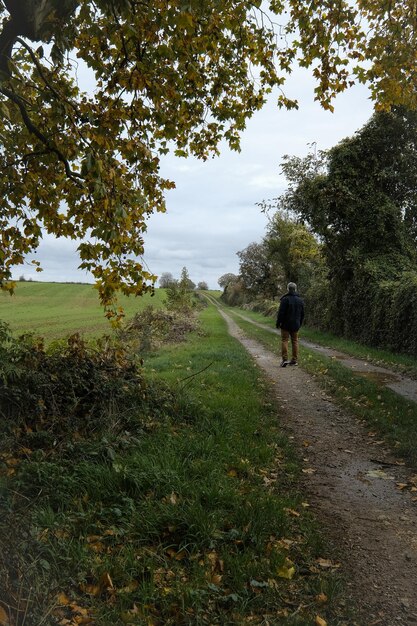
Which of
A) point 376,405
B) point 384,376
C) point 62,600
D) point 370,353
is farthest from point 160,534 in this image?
point 370,353

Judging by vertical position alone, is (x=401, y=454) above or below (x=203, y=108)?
below

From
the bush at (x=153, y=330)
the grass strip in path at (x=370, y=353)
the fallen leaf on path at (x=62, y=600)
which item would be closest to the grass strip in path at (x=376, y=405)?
the grass strip in path at (x=370, y=353)

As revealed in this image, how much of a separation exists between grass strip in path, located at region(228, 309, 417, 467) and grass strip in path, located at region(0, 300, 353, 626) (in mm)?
1706

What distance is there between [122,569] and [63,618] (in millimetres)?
550

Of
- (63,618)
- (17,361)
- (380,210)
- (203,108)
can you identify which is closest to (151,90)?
(203,108)

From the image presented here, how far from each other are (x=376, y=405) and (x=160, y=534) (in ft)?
18.0

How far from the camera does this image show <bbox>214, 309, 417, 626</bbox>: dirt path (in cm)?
316

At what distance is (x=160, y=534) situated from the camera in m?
3.67

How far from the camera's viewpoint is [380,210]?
59.4ft

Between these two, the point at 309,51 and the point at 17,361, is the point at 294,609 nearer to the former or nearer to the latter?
the point at 17,361

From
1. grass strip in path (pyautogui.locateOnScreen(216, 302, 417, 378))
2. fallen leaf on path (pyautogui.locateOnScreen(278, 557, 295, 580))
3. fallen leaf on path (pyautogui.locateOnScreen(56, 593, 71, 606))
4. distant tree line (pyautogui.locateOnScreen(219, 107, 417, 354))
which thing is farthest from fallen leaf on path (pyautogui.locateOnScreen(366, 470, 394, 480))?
distant tree line (pyautogui.locateOnScreen(219, 107, 417, 354))

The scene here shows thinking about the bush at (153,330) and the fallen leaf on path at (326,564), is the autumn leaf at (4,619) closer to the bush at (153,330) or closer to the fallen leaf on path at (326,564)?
the fallen leaf on path at (326,564)

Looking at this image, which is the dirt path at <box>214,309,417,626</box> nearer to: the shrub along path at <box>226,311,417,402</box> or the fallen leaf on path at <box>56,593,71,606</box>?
the fallen leaf on path at <box>56,593,71,606</box>

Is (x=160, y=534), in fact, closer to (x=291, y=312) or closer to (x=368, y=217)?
(x=291, y=312)
